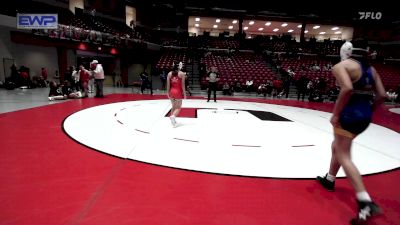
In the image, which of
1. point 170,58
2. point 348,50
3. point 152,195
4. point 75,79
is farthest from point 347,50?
point 170,58

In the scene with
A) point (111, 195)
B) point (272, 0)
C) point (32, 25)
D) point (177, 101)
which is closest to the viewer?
point (111, 195)

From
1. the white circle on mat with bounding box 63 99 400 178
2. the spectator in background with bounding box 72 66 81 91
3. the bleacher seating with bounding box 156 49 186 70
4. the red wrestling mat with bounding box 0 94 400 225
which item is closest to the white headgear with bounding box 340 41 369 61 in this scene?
the red wrestling mat with bounding box 0 94 400 225

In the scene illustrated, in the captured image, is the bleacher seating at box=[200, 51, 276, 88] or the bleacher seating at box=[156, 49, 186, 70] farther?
the bleacher seating at box=[156, 49, 186, 70]

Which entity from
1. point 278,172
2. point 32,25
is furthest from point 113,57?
point 278,172

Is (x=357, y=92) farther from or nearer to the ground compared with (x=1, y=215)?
farther from the ground

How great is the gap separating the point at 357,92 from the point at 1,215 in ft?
10.6

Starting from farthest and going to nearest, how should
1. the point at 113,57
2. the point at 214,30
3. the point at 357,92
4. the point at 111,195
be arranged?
the point at 214,30 → the point at 113,57 → the point at 111,195 → the point at 357,92

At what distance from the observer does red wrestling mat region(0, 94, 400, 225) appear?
217 centimetres

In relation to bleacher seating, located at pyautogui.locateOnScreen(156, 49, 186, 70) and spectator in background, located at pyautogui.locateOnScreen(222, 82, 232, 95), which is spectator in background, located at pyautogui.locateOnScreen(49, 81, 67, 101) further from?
bleacher seating, located at pyautogui.locateOnScreen(156, 49, 186, 70)

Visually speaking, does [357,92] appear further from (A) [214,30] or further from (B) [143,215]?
(A) [214,30]

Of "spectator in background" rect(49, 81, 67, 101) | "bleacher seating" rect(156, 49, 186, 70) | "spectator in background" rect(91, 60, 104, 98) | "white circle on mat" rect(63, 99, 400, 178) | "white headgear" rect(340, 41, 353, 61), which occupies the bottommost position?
"white circle on mat" rect(63, 99, 400, 178)

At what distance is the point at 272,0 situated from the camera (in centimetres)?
2580

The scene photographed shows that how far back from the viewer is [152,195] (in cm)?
254

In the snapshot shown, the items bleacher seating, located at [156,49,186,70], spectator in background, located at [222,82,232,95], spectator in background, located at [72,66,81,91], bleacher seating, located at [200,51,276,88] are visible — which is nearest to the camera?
spectator in background, located at [72,66,81,91]
